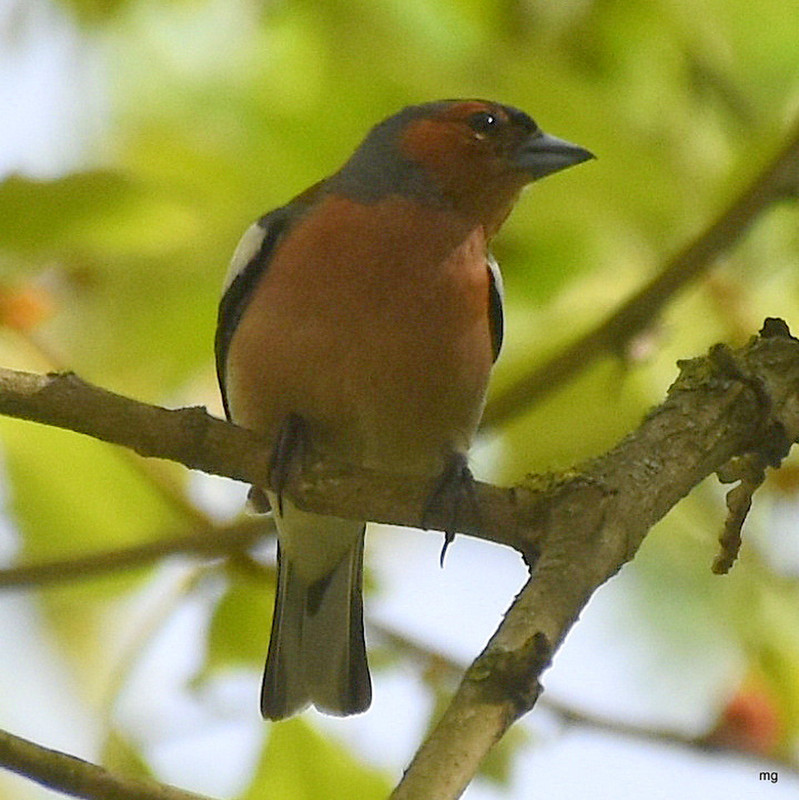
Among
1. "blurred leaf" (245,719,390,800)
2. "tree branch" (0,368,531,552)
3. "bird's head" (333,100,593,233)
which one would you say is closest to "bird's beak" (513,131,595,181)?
"bird's head" (333,100,593,233)

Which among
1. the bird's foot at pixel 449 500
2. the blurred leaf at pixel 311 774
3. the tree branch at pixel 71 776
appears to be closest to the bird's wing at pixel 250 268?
the bird's foot at pixel 449 500

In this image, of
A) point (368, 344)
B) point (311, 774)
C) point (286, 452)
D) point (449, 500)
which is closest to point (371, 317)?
point (368, 344)

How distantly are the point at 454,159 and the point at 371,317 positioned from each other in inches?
33.7

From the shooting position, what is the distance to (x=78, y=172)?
11.6 ft

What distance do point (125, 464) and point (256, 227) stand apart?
2.34 ft

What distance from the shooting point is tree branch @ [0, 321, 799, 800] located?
254cm

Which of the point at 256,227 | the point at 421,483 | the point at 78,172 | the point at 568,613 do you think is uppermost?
the point at 256,227

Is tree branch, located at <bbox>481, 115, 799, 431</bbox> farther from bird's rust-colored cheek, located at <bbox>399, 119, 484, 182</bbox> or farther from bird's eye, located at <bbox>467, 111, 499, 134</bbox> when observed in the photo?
bird's eye, located at <bbox>467, 111, 499, 134</bbox>

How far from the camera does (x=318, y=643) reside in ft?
14.9

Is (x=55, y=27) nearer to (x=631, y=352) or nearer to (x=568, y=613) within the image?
(x=631, y=352)

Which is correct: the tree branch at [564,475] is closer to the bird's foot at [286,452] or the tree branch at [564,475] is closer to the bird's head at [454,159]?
the bird's foot at [286,452]

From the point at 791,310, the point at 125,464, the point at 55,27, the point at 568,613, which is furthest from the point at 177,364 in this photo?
the point at 568,613

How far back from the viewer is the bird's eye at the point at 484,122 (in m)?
4.45

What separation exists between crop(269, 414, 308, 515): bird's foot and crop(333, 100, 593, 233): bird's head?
0.71m
